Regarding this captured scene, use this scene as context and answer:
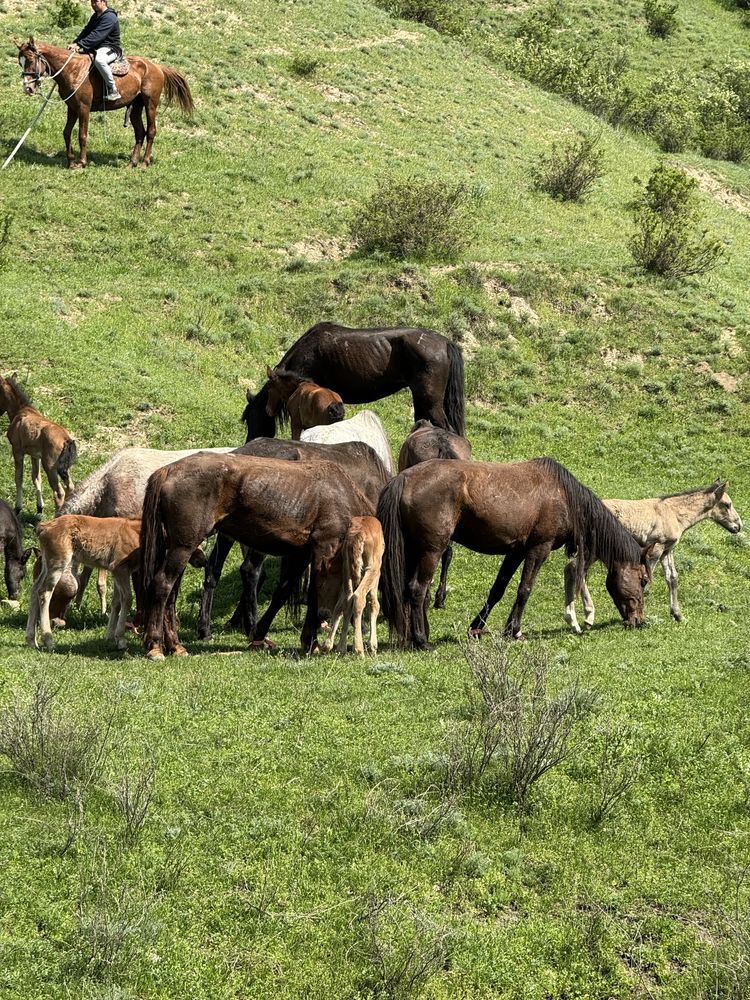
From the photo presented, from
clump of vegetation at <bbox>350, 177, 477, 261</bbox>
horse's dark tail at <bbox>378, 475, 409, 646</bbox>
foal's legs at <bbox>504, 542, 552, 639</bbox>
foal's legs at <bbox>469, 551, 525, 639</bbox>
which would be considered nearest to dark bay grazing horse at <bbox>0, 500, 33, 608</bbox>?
horse's dark tail at <bbox>378, 475, 409, 646</bbox>

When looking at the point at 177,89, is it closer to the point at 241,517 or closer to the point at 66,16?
the point at 66,16

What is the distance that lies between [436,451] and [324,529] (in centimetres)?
426

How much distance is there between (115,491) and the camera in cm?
1565

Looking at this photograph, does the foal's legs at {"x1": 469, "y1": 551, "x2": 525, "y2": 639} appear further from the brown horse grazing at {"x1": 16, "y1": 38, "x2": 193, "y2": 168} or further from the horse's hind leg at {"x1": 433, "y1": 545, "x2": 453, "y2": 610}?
the brown horse grazing at {"x1": 16, "y1": 38, "x2": 193, "y2": 168}

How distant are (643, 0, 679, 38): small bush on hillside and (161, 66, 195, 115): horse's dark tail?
5318 cm

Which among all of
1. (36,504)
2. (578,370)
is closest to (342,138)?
(578,370)

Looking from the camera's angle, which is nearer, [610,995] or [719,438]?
[610,995]

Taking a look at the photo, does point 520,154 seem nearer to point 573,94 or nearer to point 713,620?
point 573,94

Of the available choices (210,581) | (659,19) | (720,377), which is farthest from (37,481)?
(659,19)

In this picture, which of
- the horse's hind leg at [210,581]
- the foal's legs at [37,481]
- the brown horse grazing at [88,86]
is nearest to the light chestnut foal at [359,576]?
the horse's hind leg at [210,581]

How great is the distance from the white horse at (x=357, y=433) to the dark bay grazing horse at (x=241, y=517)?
13.1 ft

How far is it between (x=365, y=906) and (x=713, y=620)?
888cm

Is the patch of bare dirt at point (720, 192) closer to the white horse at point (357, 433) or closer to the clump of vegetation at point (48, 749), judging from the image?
the white horse at point (357, 433)

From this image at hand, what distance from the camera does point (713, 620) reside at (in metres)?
15.9
